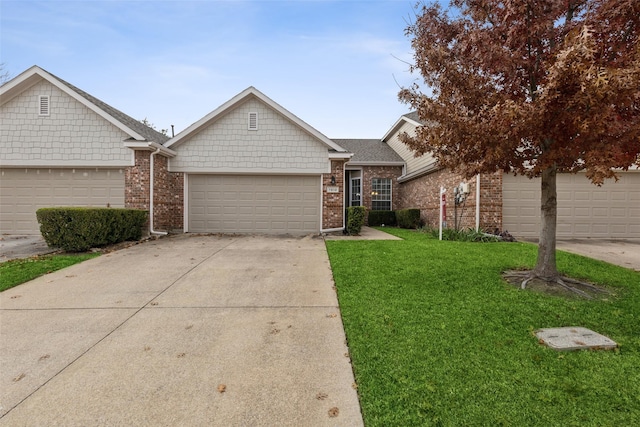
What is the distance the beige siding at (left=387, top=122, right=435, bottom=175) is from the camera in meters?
14.8

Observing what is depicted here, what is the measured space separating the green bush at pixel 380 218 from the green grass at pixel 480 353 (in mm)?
11496

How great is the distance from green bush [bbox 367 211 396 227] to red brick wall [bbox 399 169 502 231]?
1.31 meters

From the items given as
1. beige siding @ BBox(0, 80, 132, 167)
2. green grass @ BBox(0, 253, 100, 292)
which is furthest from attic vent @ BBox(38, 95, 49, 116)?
green grass @ BBox(0, 253, 100, 292)

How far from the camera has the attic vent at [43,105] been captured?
11000 mm

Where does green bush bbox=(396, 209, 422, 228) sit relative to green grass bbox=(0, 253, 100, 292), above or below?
above

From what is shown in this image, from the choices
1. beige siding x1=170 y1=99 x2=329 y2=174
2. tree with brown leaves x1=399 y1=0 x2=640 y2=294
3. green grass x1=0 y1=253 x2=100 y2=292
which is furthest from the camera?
beige siding x1=170 y1=99 x2=329 y2=174

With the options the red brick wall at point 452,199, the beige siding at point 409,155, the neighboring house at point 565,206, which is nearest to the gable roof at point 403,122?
the beige siding at point 409,155

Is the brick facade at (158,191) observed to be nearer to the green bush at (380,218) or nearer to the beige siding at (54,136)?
the beige siding at (54,136)

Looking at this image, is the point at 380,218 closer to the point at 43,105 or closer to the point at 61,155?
the point at 61,155

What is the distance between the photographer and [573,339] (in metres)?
3.24

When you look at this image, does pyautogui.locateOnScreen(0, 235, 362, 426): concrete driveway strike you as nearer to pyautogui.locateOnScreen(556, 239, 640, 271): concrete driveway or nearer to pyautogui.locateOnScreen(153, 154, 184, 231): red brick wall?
pyautogui.locateOnScreen(153, 154, 184, 231): red brick wall

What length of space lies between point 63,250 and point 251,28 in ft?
31.2

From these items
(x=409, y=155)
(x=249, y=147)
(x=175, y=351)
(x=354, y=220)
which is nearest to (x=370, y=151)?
(x=409, y=155)

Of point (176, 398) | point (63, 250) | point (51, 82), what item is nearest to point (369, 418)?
point (176, 398)
